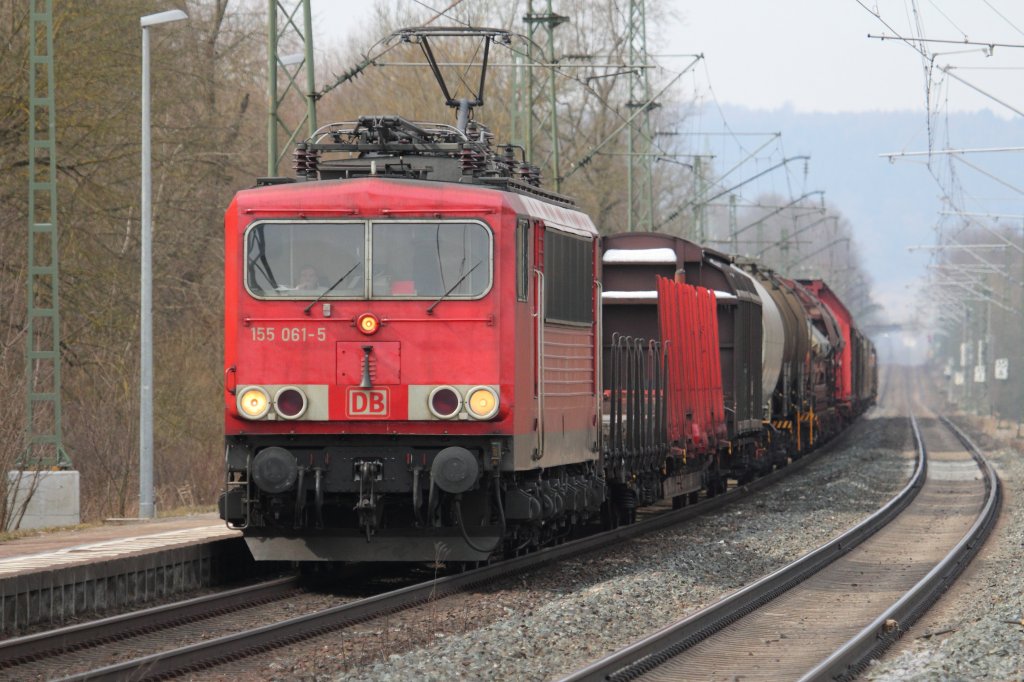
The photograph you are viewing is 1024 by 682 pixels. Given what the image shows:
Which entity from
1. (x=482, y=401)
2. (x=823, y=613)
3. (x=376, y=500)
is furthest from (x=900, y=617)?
(x=376, y=500)

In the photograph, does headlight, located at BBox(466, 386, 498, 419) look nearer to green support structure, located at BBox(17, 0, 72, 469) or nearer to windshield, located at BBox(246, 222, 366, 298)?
windshield, located at BBox(246, 222, 366, 298)

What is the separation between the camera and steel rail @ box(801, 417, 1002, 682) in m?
9.17

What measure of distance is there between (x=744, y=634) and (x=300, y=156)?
18.0 feet

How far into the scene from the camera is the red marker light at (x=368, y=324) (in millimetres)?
11828

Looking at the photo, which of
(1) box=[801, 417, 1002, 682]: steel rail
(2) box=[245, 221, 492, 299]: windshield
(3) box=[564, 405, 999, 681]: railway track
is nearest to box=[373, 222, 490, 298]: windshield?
(2) box=[245, 221, 492, 299]: windshield

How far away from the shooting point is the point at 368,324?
1184cm

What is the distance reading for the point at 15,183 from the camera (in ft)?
78.1

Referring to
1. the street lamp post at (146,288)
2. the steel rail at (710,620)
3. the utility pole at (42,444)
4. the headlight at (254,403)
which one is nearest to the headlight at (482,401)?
the headlight at (254,403)

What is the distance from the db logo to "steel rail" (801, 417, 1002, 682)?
3.85 m

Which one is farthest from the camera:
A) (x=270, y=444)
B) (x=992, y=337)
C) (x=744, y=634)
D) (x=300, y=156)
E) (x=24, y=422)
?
(x=992, y=337)

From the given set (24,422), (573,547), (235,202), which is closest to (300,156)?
(235,202)

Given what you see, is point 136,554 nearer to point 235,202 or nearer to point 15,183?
point 235,202

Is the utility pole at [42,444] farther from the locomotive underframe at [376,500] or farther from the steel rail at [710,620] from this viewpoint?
the steel rail at [710,620]

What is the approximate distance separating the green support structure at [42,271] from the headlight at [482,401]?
8404 mm
